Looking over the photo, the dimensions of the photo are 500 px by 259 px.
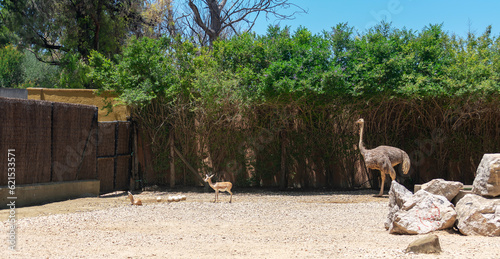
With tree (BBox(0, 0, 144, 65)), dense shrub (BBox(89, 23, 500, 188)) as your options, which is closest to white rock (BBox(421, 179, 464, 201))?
dense shrub (BBox(89, 23, 500, 188))

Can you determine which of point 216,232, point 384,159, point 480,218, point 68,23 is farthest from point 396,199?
point 68,23

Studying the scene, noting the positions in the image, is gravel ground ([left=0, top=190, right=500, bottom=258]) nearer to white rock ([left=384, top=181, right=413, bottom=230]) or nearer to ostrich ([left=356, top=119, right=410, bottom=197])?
white rock ([left=384, top=181, right=413, bottom=230])

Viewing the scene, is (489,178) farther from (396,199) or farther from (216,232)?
(216,232)

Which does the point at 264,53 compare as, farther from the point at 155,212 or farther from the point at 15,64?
the point at 15,64

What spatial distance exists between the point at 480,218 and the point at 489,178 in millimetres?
643

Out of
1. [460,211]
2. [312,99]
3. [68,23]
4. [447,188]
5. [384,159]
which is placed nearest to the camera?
[460,211]

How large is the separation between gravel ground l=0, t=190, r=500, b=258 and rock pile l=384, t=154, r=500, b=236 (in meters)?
0.16

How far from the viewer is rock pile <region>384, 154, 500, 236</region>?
20.2 feet

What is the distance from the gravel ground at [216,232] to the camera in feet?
17.1

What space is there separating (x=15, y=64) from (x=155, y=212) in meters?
24.2

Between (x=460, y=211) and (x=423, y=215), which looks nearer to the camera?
(x=423, y=215)

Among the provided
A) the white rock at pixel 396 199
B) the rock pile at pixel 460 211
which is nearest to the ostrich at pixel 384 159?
the white rock at pixel 396 199

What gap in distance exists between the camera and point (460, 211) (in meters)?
6.48

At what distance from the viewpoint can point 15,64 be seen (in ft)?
91.7
